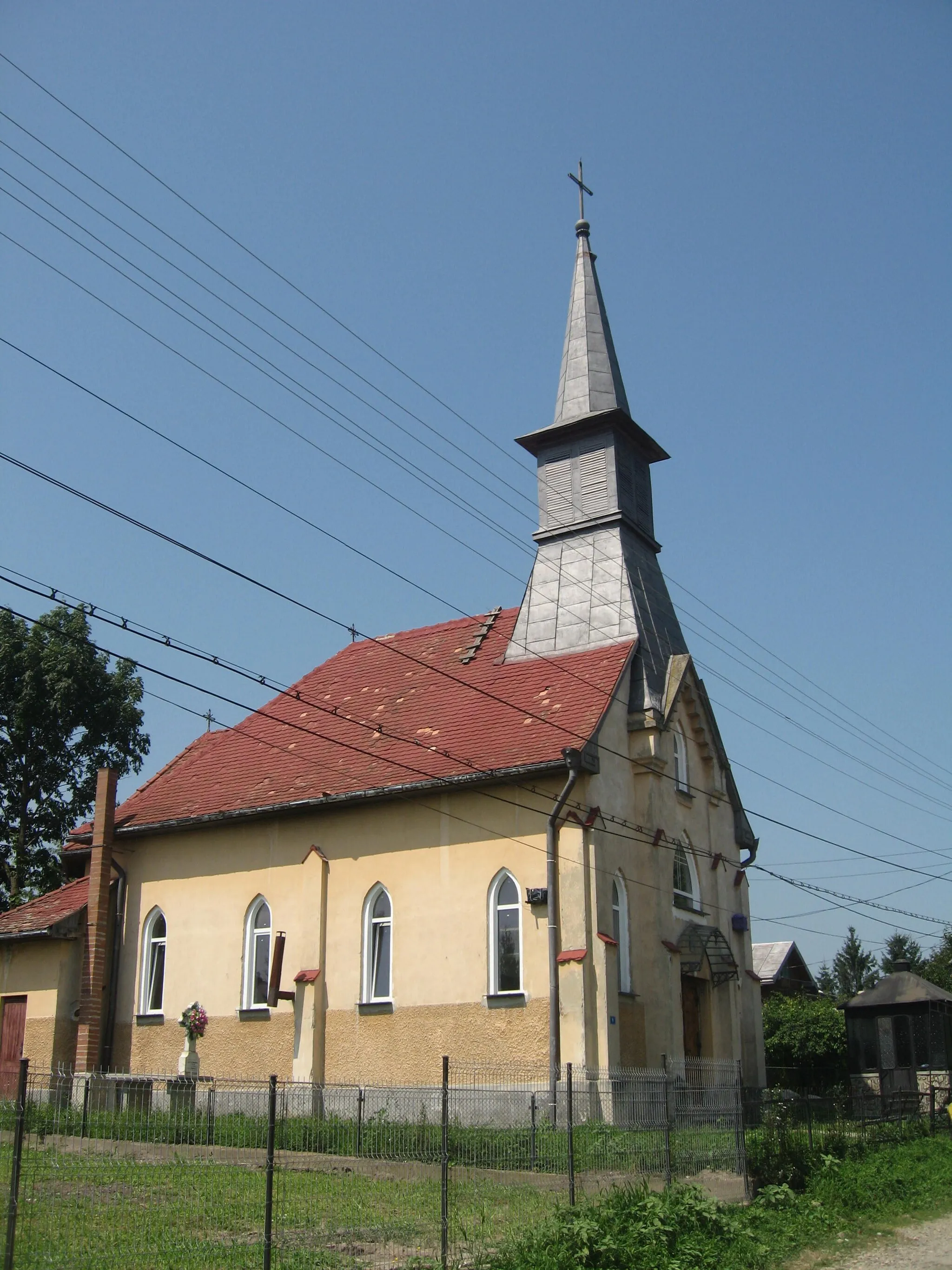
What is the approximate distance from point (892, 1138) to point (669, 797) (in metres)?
7.60

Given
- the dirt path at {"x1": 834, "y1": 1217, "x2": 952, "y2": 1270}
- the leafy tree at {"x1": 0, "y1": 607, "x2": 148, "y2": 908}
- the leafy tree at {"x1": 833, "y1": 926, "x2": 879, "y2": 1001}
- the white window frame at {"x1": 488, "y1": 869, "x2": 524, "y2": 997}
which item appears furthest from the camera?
the leafy tree at {"x1": 833, "y1": 926, "x2": 879, "y2": 1001}

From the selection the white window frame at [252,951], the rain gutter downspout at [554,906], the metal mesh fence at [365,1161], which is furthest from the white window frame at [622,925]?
the white window frame at [252,951]

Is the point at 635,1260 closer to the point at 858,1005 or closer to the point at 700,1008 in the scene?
the point at 700,1008

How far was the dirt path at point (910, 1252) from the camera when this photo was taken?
1231cm

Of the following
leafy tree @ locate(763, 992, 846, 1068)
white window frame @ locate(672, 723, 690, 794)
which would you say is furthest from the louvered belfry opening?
leafy tree @ locate(763, 992, 846, 1068)

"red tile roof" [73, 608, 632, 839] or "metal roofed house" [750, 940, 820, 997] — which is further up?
"red tile roof" [73, 608, 632, 839]

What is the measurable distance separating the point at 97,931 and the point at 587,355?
17520 millimetres

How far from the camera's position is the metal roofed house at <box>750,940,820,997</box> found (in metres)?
51.1

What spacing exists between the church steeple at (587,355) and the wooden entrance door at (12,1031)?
700 inches

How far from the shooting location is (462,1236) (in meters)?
11.5

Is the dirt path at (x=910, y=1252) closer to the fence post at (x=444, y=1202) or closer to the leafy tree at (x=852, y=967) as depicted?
the fence post at (x=444, y=1202)

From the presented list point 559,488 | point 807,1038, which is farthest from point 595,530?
point 807,1038

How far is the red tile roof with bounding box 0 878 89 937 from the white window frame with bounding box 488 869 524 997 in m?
10.0

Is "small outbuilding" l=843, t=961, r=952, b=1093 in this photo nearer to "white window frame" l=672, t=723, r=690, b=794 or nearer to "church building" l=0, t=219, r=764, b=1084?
"church building" l=0, t=219, r=764, b=1084
